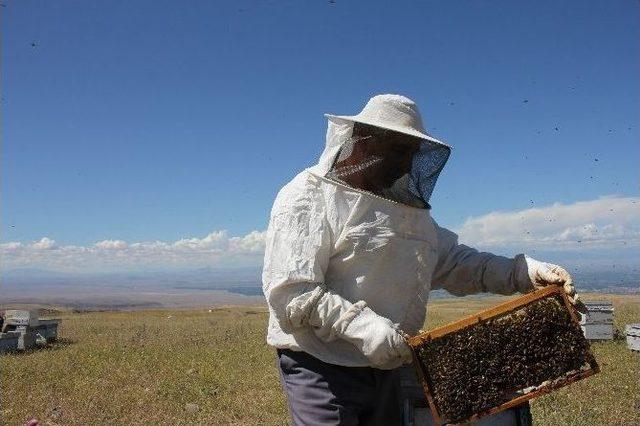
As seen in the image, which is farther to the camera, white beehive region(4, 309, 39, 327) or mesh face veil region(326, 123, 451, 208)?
white beehive region(4, 309, 39, 327)

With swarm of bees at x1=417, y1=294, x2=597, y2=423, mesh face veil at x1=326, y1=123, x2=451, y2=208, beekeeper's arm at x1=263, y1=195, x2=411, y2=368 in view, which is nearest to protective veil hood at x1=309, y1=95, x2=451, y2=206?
mesh face veil at x1=326, y1=123, x2=451, y2=208

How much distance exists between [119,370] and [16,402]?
8.55 ft

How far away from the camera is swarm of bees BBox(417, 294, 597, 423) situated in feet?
8.82

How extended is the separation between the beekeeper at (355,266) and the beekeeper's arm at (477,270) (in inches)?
4.5

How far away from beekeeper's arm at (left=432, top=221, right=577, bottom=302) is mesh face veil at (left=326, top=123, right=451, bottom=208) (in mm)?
484

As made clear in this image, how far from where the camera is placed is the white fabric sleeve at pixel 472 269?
3330 millimetres

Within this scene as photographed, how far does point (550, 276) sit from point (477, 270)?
47cm

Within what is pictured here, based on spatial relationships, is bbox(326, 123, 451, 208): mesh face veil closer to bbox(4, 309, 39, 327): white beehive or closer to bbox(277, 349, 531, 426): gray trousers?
bbox(277, 349, 531, 426): gray trousers

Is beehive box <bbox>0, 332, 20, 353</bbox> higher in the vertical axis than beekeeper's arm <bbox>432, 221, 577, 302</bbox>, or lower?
lower

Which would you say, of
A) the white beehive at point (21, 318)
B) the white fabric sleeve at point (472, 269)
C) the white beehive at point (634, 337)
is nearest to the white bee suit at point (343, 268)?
the white fabric sleeve at point (472, 269)

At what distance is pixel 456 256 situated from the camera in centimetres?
343

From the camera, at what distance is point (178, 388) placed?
899 centimetres

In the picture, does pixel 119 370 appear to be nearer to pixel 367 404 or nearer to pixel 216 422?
pixel 216 422

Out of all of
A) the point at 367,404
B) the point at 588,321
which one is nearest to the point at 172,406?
the point at 367,404
